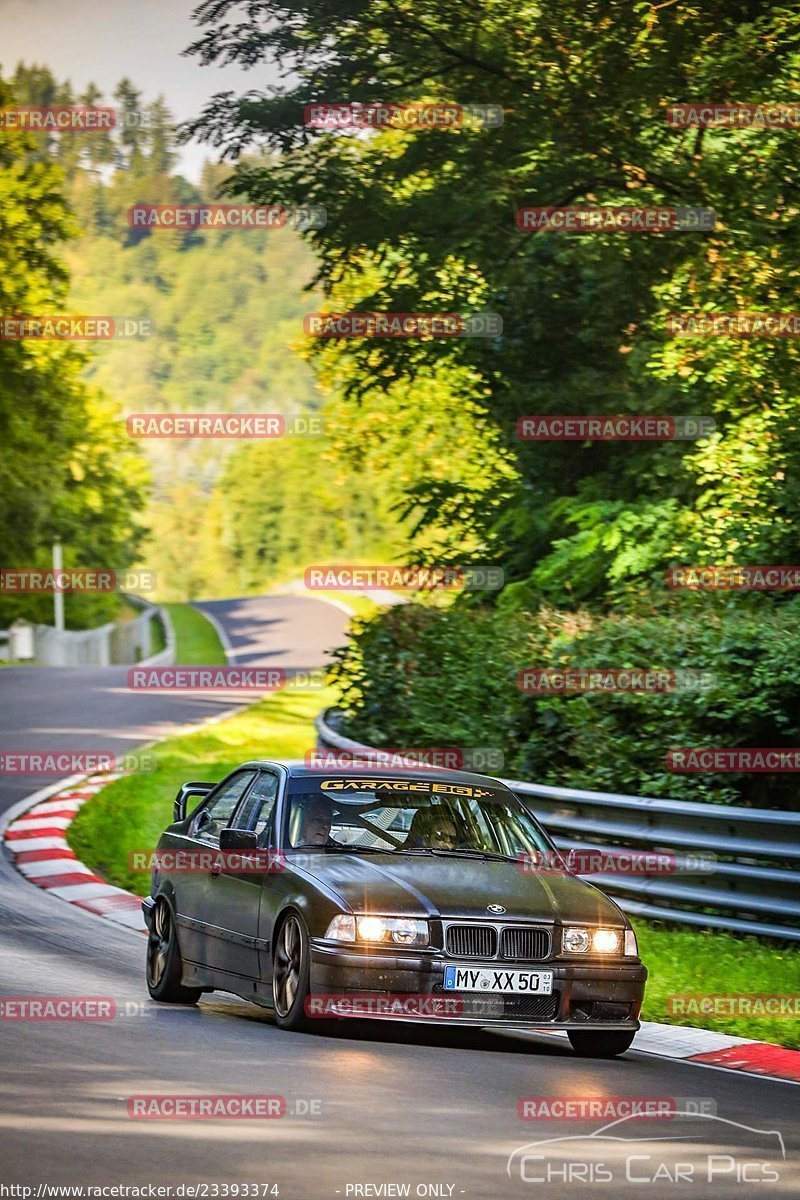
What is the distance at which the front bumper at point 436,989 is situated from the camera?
8.88 m

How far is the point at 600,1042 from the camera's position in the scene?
9.38 metres

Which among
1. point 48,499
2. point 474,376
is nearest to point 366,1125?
point 474,376

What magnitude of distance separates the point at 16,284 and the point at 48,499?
9701mm

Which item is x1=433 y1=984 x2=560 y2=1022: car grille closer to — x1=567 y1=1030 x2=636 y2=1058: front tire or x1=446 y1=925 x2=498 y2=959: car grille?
x1=446 y1=925 x2=498 y2=959: car grille

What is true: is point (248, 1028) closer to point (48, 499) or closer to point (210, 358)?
point (48, 499)

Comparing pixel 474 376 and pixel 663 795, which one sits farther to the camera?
pixel 474 376

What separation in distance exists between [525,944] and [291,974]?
1.12m

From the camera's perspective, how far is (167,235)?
16350cm

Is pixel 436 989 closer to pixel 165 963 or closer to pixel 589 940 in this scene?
pixel 589 940

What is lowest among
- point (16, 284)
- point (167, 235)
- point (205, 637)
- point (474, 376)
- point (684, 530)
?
point (205, 637)

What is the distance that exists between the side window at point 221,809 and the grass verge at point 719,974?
2566 mm

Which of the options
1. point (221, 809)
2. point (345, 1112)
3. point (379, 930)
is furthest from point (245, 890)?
point (345, 1112)

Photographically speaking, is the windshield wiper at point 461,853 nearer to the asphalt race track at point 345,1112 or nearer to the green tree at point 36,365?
the asphalt race track at point 345,1112

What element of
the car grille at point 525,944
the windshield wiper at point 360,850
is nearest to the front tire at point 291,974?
the windshield wiper at point 360,850
